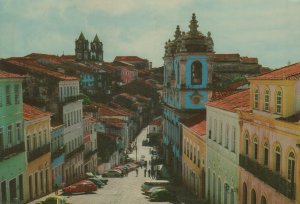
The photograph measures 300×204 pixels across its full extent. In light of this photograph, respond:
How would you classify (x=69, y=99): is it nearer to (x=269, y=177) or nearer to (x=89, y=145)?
(x=89, y=145)

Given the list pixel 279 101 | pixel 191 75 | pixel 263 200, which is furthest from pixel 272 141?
pixel 191 75

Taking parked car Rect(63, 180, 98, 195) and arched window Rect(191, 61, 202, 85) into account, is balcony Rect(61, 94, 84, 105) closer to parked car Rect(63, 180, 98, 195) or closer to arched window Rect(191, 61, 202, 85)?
parked car Rect(63, 180, 98, 195)

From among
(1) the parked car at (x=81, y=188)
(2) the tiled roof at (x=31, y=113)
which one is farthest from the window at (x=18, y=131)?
(1) the parked car at (x=81, y=188)

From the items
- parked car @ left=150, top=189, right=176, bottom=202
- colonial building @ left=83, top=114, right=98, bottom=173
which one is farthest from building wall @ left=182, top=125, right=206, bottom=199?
colonial building @ left=83, top=114, right=98, bottom=173

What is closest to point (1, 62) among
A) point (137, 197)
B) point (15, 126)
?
point (15, 126)

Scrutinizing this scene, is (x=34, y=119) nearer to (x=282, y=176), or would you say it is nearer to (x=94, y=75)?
(x=282, y=176)

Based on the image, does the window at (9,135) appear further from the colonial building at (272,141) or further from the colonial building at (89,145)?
the colonial building at (89,145)

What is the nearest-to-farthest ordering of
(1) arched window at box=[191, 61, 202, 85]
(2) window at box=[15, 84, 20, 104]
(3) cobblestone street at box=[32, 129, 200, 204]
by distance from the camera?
(2) window at box=[15, 84, 20, 104] → (3) cobblestone street at box=[32, 129, 200, 204] → (1) arched window at box=[191, 61, 202, 85]
